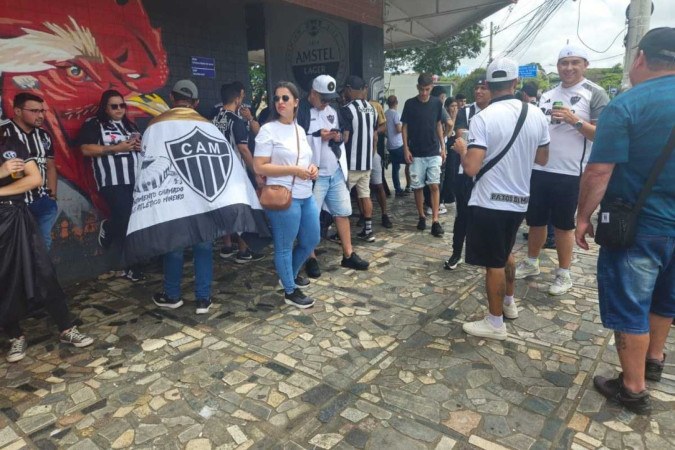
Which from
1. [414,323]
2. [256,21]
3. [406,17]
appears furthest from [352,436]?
[406,17]

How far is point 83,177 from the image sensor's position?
4.67m

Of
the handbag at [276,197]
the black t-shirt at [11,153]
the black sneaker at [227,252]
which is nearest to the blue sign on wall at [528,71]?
the black sneaker at [227,252]

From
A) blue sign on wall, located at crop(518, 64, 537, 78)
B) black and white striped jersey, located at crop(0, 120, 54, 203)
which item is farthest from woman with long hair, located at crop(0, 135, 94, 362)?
blue sign on wall, located at crop(518, 64, 537, 78)

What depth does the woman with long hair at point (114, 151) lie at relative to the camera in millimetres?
4305

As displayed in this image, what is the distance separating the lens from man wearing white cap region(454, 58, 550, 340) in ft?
9.91

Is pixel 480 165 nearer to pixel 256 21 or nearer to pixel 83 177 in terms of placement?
pixel 83 177

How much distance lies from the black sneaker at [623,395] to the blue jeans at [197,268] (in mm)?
2910

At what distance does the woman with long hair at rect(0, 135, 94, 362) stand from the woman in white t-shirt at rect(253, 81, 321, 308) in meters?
1.57

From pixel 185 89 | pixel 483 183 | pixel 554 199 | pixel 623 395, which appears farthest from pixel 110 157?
pixel 623 395

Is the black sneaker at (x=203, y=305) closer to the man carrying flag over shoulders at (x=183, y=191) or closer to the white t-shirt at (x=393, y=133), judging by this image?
the man carrying flag over shoulders at (x=183, y=191)

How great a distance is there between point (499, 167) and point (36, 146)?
11.5 feet

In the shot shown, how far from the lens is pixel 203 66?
19.3 feet

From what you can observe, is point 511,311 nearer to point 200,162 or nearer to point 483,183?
point 483,183

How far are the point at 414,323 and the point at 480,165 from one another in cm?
133
